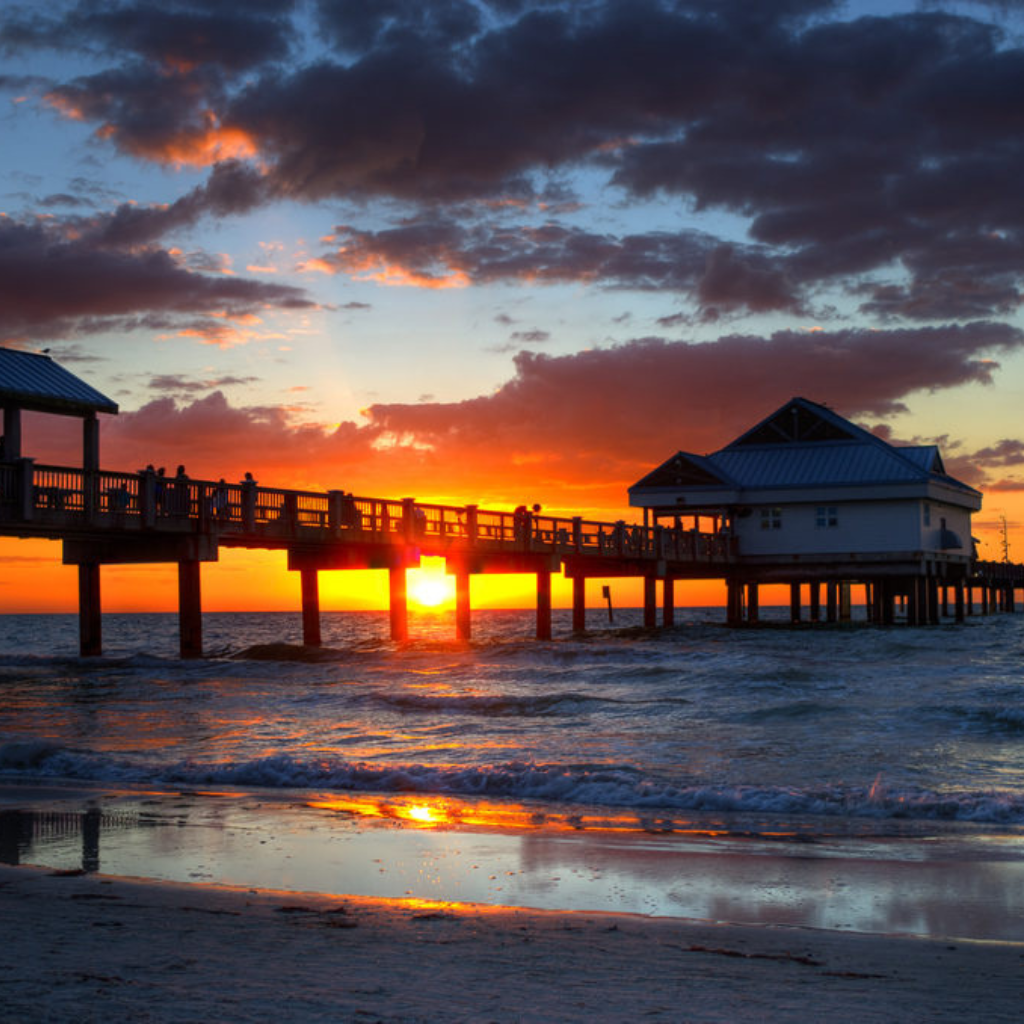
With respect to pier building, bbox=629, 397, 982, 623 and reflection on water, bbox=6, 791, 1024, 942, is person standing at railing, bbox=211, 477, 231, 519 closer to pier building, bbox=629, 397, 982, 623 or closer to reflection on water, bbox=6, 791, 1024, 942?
reflection on water, bbox=6, 791, 1024, 942

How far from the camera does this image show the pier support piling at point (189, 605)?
31.0 meters

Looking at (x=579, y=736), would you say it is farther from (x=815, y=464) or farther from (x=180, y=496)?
(x=815, y=464)

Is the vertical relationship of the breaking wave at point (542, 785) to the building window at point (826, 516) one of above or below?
below

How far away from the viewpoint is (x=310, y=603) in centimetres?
3794

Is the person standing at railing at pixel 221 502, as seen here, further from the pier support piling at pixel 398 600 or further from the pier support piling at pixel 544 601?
the pier support piling at pixel 544 601

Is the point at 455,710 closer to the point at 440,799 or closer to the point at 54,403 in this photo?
the point at 440,799

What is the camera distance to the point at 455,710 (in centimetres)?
2108

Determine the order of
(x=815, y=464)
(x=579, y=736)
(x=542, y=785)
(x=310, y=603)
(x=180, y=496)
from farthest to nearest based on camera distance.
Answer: (x=815, y=464) < (x=310, y=603) < (x=180, y=496) < (x=579, y=736) < (x=542, y=785)

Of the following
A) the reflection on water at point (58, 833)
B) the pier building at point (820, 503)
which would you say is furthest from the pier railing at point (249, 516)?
the reflection on water at point (58, 833)

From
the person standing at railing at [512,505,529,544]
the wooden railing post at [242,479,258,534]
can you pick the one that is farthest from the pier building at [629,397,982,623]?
the wooden railing post at [242,479,258,534]

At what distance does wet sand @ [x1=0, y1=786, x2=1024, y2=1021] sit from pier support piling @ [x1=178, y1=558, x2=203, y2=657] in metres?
21.5

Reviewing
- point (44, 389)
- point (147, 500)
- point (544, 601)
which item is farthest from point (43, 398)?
point (544, 601)

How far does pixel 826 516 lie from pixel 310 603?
→ 24.5 meters

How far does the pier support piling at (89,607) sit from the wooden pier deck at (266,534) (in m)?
0.04
